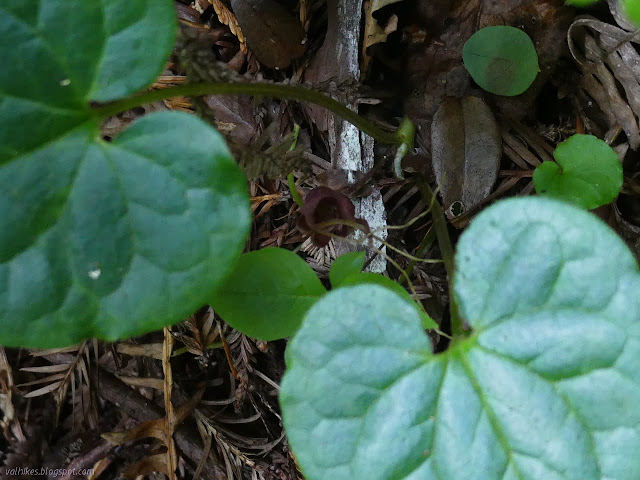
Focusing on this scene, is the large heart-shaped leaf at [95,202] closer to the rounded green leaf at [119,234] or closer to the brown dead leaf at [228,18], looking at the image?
the rounded green leaf at [119,234]

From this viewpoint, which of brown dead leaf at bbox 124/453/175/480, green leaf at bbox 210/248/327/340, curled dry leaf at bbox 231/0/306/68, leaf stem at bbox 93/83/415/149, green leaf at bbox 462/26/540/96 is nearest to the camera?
leaf stem at bbox 93/83/415/149

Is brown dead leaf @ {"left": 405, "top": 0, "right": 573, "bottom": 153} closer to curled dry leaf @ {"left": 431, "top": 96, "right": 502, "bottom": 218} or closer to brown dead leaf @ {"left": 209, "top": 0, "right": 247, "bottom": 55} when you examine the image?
curled dry leaf @ {"left": 431, "top": 96, "right": 502, "bottom": 218}

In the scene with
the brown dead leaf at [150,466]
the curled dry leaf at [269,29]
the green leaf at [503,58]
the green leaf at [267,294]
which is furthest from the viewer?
the brown dead leaf at [150,466]

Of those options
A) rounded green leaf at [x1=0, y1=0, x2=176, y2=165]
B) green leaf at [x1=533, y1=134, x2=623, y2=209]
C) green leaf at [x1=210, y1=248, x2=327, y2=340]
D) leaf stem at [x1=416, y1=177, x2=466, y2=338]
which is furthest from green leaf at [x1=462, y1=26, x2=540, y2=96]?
rounded green leaf at [x1=0, y1=0, x2=176, y2=165]

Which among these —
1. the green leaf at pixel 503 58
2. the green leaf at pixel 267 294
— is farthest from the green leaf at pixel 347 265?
the green leaf at pixel 503 58

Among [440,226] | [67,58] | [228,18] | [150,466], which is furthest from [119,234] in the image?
[150,466]
